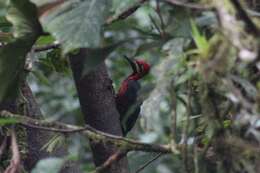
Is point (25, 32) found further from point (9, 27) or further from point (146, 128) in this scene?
point (9, 27)

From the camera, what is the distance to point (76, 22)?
1407mm

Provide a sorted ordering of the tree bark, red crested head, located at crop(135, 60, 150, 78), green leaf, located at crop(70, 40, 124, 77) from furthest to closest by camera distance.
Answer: red crested head, located at crop(135, 60, 150, 78)
the tree bark
green leaf, located at crop(70, 40, 124, 77)

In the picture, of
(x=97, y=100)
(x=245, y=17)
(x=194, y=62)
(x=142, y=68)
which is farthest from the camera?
(x=142, y=68)

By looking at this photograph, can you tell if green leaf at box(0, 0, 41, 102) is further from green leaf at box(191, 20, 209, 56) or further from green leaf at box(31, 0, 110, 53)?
green leaf at box(191, 20, 209, 56)

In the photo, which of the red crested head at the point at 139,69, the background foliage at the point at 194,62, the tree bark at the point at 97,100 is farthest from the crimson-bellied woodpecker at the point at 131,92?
the background foliage at the point at 194,62

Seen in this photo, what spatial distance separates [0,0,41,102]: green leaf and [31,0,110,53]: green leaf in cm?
4

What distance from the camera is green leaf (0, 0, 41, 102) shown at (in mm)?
1494

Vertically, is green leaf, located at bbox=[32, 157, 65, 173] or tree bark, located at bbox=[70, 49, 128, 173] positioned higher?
green leaf, located at bbox=[32, 157, 65, 173]

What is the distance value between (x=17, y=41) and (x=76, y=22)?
17cm

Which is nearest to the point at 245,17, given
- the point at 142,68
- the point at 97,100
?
the point at 97,100

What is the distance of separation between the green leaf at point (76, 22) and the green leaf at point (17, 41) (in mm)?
36

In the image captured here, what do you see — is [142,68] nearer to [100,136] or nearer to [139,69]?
[139,69]

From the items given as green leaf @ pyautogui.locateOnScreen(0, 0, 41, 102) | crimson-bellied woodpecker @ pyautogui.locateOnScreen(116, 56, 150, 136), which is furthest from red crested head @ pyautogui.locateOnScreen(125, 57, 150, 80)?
green leaf @ pyautogui.locateOnScreen(0, 0, 41, 102)

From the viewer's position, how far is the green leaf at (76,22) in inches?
53.6
